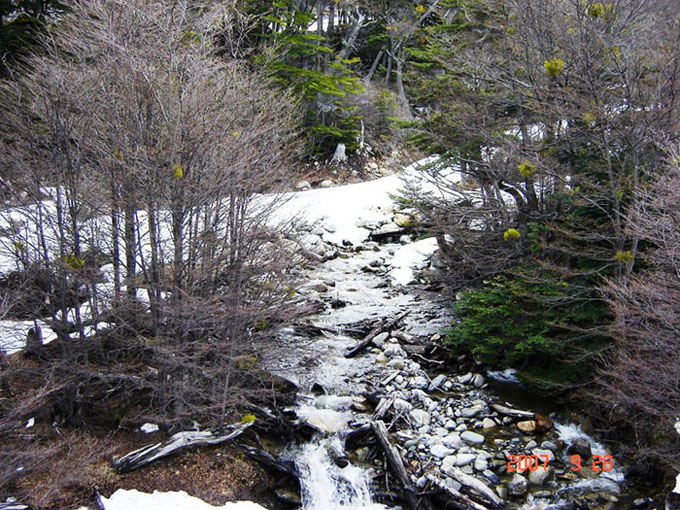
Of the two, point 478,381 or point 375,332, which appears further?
point 375,332

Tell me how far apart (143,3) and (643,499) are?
9638 mm

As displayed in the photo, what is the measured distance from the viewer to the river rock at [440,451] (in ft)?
24.3

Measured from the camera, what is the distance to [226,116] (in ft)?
26.1

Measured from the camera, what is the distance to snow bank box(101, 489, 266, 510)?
20.3ft

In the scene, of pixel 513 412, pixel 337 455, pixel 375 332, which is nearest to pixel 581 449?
pixel 513 412

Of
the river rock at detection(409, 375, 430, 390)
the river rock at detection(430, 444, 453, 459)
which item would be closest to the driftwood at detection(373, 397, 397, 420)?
the river rock at detection(409, 375, 430, 390)

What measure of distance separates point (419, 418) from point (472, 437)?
0.87 m

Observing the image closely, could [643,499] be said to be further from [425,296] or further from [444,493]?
[425,296]

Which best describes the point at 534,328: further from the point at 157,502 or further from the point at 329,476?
the point at 157,502

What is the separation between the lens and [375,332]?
11.1 meters

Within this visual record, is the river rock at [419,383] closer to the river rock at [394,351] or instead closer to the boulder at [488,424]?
the river rock at [394,351]

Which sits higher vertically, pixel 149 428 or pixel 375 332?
pixel 149 428

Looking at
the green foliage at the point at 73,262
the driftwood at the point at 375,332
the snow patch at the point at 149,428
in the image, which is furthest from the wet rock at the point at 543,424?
the green foliage at the point at 73,262

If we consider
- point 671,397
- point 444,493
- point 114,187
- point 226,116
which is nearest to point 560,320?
point 671,397
